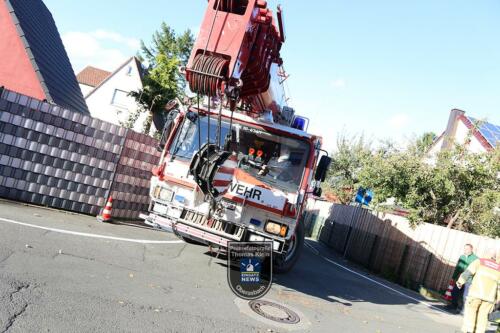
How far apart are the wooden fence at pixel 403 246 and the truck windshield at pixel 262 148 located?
8581mm

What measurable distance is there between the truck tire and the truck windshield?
1.38m

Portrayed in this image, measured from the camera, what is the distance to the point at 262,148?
309 inches

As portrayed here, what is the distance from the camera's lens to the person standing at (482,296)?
7.17 metres

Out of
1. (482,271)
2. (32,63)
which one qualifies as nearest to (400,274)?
(482,271)

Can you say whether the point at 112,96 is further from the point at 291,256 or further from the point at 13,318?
the point at 13,318

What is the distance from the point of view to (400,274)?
1544 cm

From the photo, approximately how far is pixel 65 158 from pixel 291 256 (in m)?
5.50

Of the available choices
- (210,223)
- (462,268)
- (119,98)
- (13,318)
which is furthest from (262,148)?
(119,98)

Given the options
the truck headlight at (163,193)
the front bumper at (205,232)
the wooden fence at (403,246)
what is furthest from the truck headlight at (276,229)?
the wooden fence at (403,246)

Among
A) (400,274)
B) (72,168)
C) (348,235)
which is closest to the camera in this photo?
(72,168)

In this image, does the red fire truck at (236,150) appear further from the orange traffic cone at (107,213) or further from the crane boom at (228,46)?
the orange traffic cone at (107,213)

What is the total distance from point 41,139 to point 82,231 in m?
2.73

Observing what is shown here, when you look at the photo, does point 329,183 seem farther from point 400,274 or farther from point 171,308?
point 171,308

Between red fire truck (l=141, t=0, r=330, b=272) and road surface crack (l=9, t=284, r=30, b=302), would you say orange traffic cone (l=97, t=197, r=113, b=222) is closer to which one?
red fire truck (l=141, t=0, r=330, b=272)
